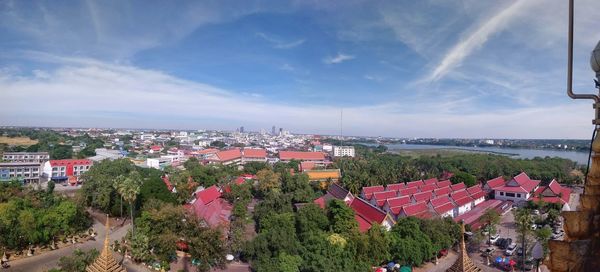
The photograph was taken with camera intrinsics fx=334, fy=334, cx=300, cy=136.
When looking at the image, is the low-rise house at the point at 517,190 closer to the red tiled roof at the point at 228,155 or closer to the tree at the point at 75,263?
the tree at the point at 75,263

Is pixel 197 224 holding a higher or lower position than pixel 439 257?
higher

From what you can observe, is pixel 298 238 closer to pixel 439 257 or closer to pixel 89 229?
pixel 439 257

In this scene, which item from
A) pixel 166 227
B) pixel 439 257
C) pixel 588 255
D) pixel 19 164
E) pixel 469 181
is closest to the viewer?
pixel 588 255

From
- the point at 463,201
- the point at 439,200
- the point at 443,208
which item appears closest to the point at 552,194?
the point at 463,201

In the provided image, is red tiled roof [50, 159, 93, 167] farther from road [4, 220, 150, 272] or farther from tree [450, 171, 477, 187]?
tree [450, 171, 477, 187]

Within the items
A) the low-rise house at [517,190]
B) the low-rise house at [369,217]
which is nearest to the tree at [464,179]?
the low-rise house at [517,190]

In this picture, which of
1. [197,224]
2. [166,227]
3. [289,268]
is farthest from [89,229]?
[289,268]
